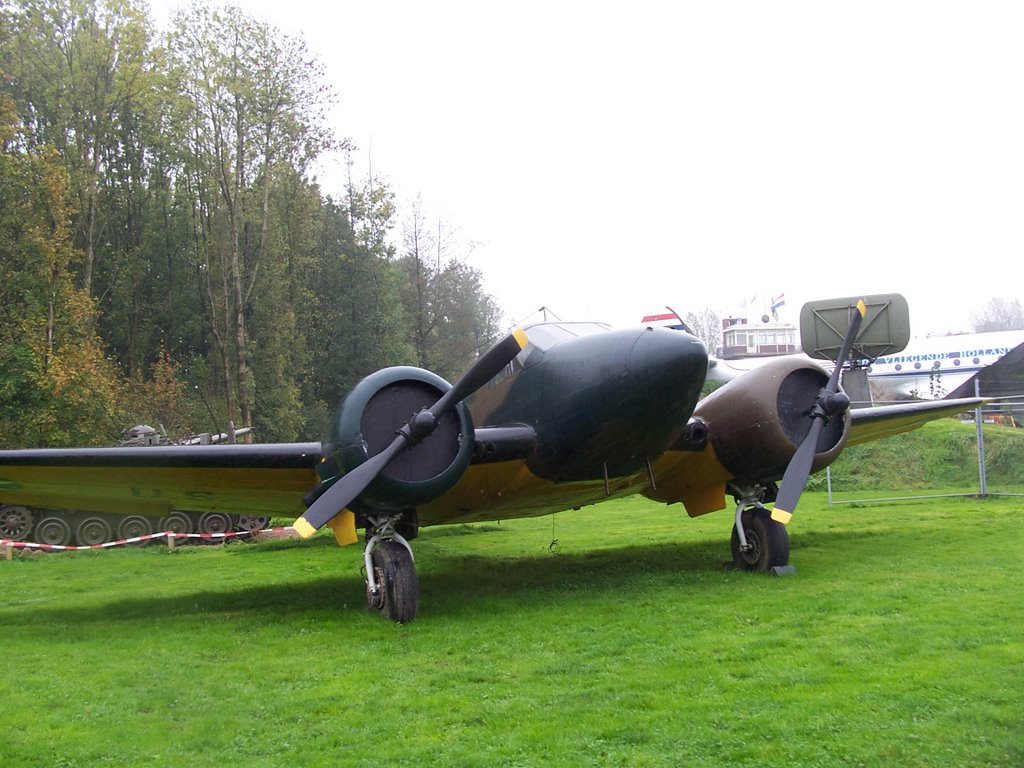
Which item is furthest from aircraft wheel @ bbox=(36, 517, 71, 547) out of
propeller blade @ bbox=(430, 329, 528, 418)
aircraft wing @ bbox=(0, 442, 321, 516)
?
propeller blade @ bbox=(430, 329, 528, 418)

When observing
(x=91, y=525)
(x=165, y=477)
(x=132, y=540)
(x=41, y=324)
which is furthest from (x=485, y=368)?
(x=41, y=324)

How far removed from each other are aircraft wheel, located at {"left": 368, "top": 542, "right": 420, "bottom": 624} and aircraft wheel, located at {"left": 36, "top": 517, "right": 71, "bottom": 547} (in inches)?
559

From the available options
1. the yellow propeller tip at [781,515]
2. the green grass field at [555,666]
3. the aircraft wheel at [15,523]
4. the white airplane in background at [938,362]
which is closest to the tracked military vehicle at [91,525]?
the aircraft wheel at [15,523]

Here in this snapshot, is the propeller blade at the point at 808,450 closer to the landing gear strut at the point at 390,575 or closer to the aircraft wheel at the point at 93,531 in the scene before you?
the landing gear strut at the point at 390,575

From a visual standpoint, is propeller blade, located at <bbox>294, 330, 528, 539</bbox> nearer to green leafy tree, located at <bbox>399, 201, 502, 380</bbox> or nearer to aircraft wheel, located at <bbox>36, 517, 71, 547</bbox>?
aircraft wheel, located at <bbox>36, 517, 71, 547</bbox>

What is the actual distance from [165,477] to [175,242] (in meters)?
31.2

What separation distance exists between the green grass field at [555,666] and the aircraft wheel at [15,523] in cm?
899

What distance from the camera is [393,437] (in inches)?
289

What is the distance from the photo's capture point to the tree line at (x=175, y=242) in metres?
22.5

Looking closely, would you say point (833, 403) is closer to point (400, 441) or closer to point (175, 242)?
point (400, 441)

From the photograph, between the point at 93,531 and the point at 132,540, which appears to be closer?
the point at 132,540

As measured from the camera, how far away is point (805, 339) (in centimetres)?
1303

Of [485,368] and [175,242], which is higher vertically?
[175,242]

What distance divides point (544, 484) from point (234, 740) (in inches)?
169
